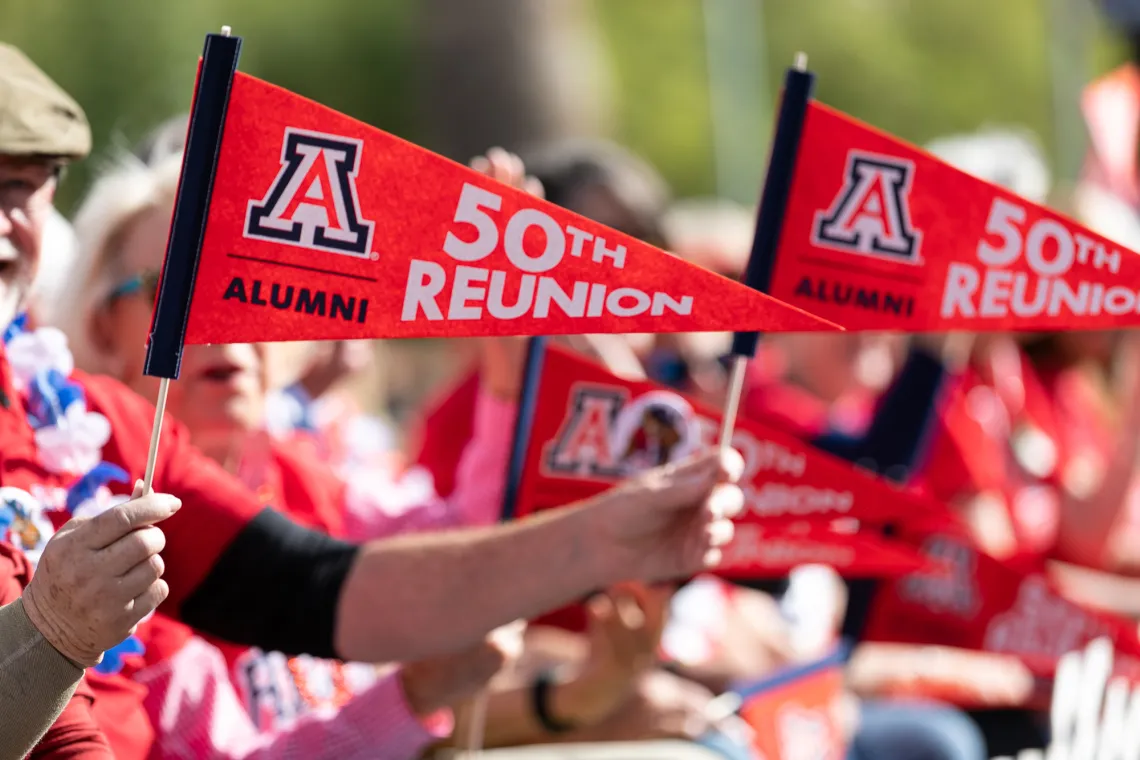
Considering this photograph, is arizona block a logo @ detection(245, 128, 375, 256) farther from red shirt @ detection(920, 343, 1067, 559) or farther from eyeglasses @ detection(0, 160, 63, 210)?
red shirt @ detection(920, 343, 1067, 559)

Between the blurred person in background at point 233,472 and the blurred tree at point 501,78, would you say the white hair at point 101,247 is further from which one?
the blurred tree at point 501,78

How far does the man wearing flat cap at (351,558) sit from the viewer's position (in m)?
2.21

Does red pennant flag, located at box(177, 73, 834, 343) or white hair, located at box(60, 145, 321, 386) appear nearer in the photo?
red pennant flag, located at box(177, 73, 834, 343)

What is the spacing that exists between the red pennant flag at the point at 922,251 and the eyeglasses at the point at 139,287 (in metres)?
1.09

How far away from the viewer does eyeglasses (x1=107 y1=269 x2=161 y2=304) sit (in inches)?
107

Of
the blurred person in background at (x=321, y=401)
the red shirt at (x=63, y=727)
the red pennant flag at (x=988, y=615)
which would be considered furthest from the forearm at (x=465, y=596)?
the red pennant flag at (x=988, y=615)

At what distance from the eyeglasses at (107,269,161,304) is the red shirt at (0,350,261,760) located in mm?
451

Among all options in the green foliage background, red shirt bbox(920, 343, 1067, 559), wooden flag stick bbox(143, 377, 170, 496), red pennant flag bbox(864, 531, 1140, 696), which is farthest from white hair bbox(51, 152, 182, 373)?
the green foliage background

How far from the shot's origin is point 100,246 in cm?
277

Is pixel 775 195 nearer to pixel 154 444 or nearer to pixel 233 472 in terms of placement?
pixel 154 444

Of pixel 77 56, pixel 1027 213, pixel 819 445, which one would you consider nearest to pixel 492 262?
pixel 1027 213

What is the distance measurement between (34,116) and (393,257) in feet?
1.62

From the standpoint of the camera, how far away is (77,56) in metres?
19.0

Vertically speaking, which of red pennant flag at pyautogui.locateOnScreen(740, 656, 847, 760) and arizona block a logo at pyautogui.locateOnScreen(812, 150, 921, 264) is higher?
arizona block a logo at pyautogui.locateOnScreen(812, 150, 921, 264)
